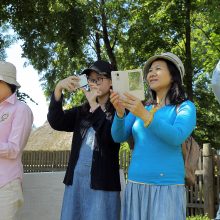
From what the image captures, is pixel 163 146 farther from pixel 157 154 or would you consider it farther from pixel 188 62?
pixel 188 62

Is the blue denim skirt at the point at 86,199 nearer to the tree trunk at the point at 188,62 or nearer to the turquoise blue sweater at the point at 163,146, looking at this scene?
the turquoise blue sweater at the point at 163,146

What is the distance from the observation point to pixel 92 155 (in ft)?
8.95

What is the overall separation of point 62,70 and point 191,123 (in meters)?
12.7

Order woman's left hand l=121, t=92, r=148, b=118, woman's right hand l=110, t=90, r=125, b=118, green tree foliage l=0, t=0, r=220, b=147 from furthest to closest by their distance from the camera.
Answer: green tree foliage l=0, t=0, r=220, b=147
woman's right hand l=110, t=90, r=125, b=118
woman's left hand l=121, t=92, r=148, b=118

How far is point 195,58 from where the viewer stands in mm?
15109

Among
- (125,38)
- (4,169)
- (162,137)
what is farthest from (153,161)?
(125,38)

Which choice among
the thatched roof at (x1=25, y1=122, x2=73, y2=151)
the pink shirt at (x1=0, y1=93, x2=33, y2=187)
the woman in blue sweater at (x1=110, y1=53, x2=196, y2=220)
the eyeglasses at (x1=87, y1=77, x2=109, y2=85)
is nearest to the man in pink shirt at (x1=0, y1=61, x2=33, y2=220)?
the pink shirt at (x1=0, y1=93, x2=33, y2=187)

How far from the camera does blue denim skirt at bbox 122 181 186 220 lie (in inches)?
89.5

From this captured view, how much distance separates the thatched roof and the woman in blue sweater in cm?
2165

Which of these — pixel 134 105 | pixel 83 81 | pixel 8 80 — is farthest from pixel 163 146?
pixel 8 80

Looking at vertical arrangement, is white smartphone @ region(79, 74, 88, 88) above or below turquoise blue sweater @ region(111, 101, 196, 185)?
above

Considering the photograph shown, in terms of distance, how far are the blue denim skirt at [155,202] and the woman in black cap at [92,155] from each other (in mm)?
284

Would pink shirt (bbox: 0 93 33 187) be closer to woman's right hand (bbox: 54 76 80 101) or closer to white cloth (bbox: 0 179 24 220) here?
white cloth (bbox: 0 179 24 220)

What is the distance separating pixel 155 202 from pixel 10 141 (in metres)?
1.10
